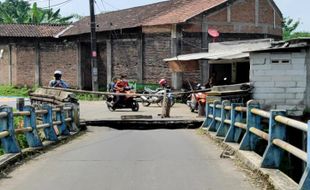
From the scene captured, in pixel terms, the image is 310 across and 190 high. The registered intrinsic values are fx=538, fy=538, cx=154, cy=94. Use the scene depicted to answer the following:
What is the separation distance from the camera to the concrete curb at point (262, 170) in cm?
649

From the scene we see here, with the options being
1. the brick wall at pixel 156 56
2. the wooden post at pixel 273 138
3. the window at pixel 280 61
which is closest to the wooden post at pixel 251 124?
the wooden post at pixel 273 138

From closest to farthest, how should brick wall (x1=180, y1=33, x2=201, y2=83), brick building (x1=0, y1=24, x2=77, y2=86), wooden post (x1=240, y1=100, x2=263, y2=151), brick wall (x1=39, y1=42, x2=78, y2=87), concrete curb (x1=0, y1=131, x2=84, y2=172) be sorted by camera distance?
1. concrete curb (x1=0, y1=131, x2=84, y2=172)
2. wooden post (x1=240, y1=100, x2=263, y2=151)
3. brick wall (x1=180, y1=33, x2=201, y2=83)
4. brick wall (x1=39, y1=42, x2=78, y2=87)
5. brick building (x1=0, y1=24, x2=77, y2=86)

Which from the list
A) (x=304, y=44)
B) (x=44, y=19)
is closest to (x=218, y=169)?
(x=304, y=44)

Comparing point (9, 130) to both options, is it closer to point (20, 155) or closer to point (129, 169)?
point (20, 155)

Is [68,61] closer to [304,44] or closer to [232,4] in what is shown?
[232,4]

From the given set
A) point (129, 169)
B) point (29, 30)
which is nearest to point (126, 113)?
point (129, 169)

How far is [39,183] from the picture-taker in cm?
729

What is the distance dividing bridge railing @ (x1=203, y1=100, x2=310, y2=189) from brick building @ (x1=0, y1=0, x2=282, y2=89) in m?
15.5

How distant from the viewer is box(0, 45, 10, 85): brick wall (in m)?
39.6

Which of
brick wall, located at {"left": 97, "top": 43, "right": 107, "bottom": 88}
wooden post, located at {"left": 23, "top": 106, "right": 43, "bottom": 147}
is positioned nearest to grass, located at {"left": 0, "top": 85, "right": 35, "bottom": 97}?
brick wall, located at {"left": 97, "top": 43, "right": 107, "bottom": 88}

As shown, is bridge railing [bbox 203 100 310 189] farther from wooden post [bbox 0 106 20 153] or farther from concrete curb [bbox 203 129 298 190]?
wooden post [bbox 0 106 20 153]

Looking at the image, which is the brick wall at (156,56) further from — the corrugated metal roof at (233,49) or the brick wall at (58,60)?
the brick wall at (58,60)

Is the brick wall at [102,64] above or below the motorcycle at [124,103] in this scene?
above

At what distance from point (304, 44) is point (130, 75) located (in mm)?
17918
